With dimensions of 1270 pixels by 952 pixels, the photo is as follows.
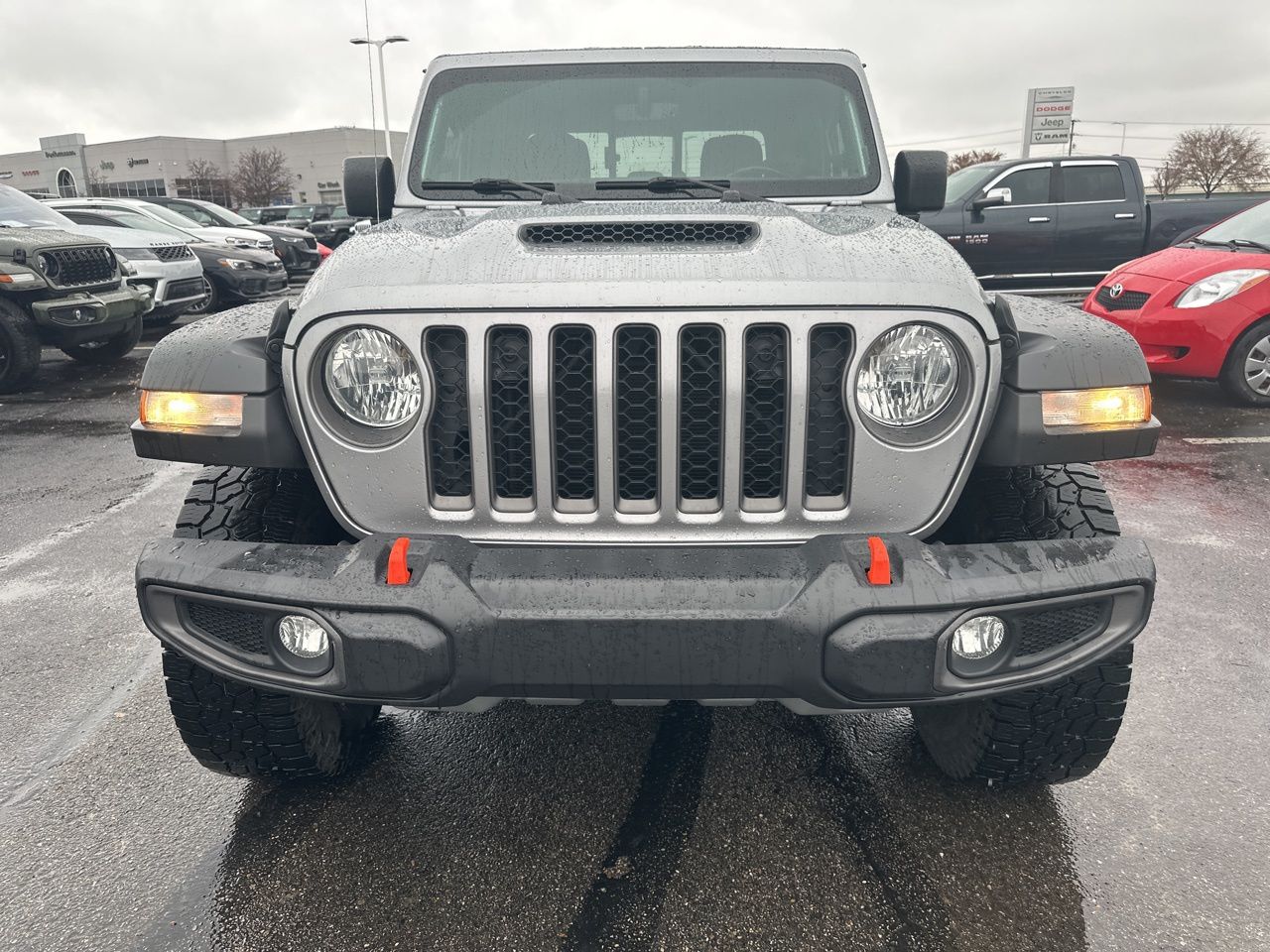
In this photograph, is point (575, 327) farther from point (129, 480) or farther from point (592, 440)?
point (129, 480)

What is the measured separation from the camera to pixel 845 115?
3236mm

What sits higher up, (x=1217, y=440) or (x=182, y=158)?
(x=182, y=158)

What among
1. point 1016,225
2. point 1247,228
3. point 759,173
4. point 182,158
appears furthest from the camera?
point 182,158

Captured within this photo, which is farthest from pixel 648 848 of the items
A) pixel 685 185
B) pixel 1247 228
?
pixel 1247 228

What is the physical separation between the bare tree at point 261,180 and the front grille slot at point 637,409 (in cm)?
7454

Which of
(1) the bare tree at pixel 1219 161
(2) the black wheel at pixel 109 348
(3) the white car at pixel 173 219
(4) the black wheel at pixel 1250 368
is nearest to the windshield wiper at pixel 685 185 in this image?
(4) the black wheel at pixel 1250 368

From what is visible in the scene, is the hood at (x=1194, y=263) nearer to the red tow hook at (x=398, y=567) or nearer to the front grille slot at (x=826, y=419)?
the front grille slot at (x=826, y=419)

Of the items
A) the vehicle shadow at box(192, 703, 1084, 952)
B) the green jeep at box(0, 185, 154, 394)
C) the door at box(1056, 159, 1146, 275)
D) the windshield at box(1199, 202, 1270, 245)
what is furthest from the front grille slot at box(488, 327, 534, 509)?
the door at box(1056, 159, 1146, 275)

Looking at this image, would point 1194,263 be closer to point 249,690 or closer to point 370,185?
point 370,185

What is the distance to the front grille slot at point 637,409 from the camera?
1.86 meters

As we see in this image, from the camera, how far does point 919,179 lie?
10.3ft

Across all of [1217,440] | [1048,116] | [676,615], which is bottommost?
[1217,440]

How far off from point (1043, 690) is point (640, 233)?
1.45 metres

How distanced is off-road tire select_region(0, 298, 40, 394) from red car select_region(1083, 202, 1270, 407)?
9220 millimetres
